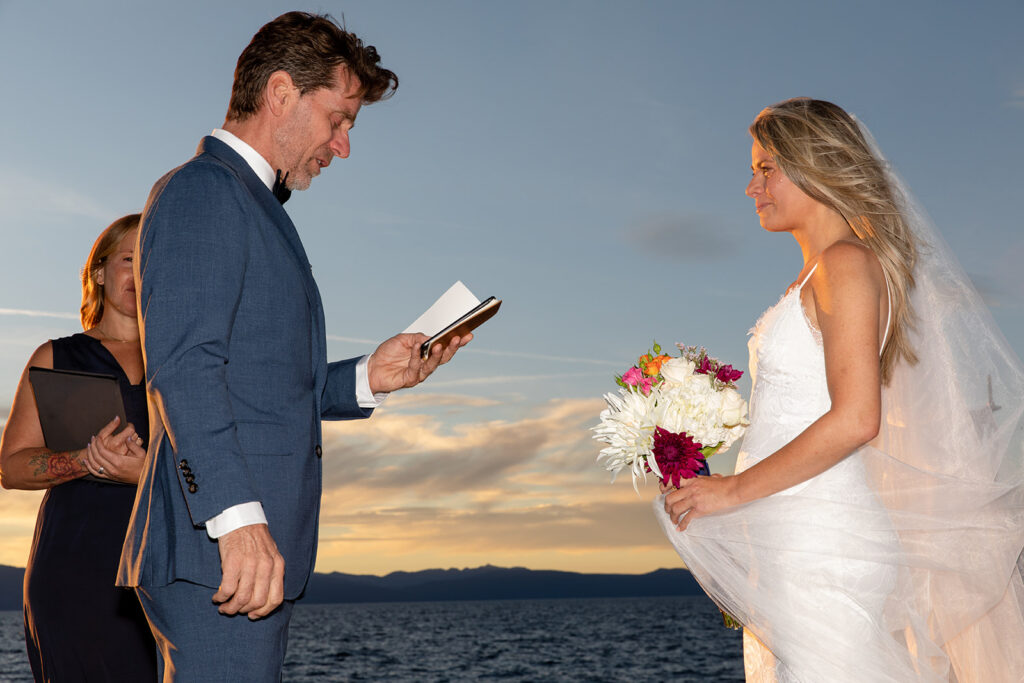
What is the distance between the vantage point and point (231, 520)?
1.98 m

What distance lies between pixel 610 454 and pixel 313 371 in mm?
1267

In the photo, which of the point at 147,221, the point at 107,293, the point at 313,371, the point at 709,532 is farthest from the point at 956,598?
the point at 107,293

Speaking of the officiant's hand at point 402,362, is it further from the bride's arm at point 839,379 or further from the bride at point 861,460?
the bride's arm at point 839,379

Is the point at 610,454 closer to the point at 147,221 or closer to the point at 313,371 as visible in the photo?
the point at 313,371

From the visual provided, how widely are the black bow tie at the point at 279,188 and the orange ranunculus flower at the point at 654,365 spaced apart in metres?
1.47

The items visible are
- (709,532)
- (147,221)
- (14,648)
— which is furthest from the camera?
(14,648)

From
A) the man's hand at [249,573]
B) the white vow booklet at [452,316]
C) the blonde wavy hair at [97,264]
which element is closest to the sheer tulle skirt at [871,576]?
the white vow booklet at [452,316]

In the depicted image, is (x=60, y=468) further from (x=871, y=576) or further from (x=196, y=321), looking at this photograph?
(x=871, y=576)

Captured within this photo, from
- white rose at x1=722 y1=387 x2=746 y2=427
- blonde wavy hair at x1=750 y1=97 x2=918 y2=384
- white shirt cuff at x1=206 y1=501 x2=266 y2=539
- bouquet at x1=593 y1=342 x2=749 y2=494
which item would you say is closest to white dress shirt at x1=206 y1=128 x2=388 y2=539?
white shirt cuff at x1=206 y1=501 x2=266 y2=539

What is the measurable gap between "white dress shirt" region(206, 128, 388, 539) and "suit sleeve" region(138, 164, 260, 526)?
24mm

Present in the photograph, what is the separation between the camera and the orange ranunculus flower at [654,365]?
3.27m

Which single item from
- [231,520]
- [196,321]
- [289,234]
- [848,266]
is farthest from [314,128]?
[848,266]

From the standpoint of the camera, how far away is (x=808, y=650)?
9.08 feet

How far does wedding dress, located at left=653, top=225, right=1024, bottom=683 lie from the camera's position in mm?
2785
